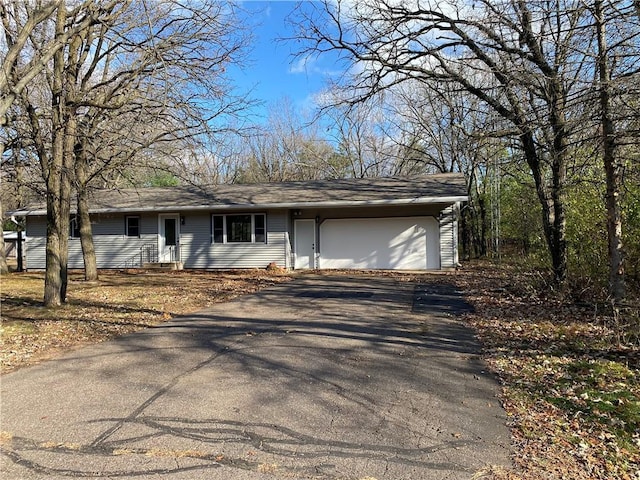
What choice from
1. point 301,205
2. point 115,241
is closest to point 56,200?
point 301,205

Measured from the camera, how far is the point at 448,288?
12.6m

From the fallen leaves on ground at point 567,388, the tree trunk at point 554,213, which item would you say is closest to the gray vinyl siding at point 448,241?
the tree trunk at point 554,213

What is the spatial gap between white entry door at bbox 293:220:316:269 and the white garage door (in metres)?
0.37

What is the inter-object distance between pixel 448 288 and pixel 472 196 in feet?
59.2

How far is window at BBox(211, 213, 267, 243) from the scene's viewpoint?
18.3 meters

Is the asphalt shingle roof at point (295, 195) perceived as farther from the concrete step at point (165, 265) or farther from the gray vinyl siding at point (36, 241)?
the concrete step at point (165, 265)

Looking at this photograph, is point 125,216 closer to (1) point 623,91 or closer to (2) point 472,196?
(1) point 623,91

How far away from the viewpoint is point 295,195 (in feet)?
59.9

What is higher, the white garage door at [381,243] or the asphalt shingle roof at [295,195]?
the asphalt shingle roof at [295,195]

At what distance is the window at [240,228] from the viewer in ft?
60.1

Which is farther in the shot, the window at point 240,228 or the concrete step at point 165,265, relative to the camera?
the concrete step at point 165,265

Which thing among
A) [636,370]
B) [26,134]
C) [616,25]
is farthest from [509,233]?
[26,134]

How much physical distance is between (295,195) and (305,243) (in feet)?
6.59

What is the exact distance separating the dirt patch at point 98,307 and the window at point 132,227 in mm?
3896
